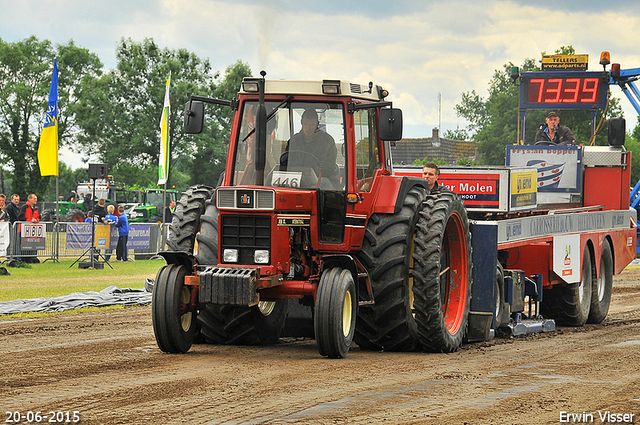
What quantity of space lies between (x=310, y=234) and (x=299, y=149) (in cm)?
85

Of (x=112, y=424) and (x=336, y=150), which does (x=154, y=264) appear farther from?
(x=112, y=424)

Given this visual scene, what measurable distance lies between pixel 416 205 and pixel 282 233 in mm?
1583

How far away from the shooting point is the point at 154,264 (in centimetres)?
2322

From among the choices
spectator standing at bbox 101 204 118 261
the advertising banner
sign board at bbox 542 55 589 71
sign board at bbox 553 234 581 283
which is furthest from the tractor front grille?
the advertising banner

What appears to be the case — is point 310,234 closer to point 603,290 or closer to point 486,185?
point 486,185

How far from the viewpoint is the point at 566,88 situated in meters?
15.5

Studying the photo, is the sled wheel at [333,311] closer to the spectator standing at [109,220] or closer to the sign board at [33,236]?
the sign board at [33,236]

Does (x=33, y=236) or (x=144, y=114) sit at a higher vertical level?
(x=144, y=114)

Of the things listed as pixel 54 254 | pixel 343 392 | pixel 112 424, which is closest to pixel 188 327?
pixel 343 392

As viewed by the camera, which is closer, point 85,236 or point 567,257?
point 567,257

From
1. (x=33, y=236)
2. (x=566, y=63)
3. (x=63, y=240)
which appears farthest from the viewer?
(x=63, y=240)

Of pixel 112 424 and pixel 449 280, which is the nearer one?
pixel 112 424

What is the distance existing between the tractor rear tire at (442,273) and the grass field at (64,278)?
8.26 meters

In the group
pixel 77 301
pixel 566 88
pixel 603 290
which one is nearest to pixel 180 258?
pixel 77 301
